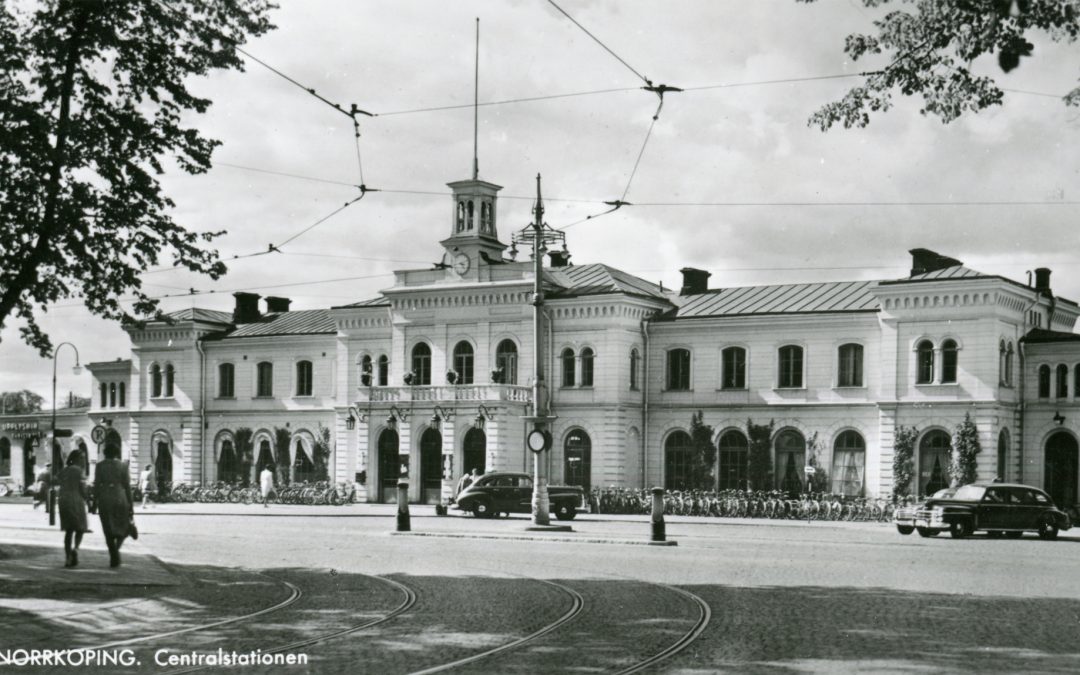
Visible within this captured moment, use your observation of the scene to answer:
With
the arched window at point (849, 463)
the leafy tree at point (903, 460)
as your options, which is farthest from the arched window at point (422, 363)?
the leafy tree at point (903, 460)

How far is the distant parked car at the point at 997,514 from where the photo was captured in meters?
30.9

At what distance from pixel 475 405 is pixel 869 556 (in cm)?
2625

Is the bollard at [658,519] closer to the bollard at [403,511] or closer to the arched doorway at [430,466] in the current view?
the bollard at [403,511]

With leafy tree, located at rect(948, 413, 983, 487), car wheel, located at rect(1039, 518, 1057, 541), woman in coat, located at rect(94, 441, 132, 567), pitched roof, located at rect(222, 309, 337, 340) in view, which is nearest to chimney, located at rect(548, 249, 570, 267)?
pitched roof, located at rect(222, 309, 337, 340)

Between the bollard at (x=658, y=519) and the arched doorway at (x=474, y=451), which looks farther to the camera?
the arched doorway at (x=474, y=451)

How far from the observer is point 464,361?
167 ft

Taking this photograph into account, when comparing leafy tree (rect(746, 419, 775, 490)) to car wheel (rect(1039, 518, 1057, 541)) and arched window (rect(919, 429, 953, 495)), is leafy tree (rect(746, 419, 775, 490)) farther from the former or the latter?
car wheel (rect(1039, 518, 1057, 541))

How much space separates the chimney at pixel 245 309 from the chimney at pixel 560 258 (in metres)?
16.4

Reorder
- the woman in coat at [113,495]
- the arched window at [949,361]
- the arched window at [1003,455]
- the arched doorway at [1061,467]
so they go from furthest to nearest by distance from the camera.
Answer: the arched window at [1003,455] < the arched window at [949,361] < the arched doorway at [1061,467] < the woman in coat at [113,495]

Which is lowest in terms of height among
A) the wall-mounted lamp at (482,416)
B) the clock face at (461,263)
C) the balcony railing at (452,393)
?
the wall-mounted lamp at (482,416)

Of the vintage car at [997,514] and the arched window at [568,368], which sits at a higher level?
the arched window at [568,368]

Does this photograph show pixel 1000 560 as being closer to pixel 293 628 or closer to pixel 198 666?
pixel 293 628

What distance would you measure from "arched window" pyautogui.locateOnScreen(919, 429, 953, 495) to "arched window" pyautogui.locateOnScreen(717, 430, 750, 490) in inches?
268

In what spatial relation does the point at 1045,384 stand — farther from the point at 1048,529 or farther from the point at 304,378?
the point at 304,378
